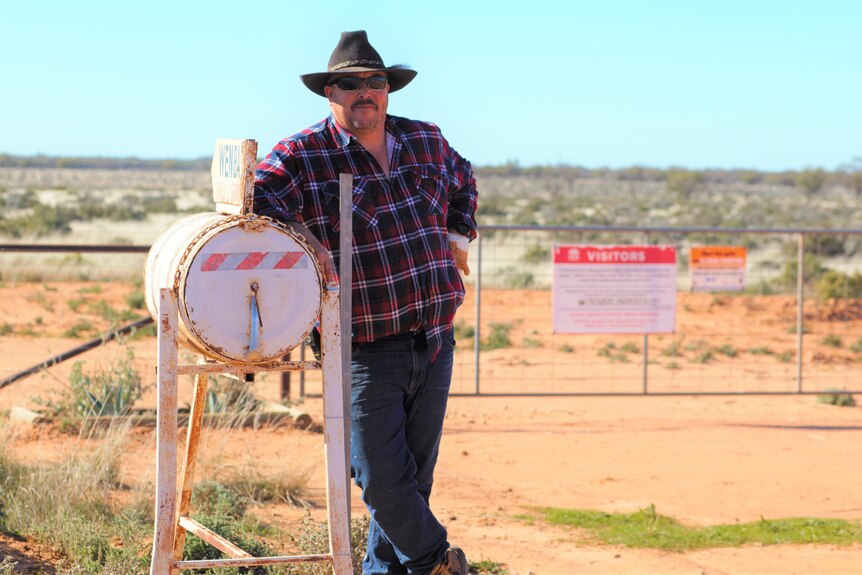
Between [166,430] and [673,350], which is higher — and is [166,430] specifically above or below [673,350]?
above

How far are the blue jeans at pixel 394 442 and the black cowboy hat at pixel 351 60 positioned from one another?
103cm

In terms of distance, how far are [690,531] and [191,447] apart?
3453mm

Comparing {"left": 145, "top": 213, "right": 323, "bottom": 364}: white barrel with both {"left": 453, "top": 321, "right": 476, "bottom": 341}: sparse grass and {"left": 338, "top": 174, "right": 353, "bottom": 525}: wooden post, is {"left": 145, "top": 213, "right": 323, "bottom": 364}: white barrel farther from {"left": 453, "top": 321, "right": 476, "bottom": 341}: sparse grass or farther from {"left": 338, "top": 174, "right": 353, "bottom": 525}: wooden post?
{"left": 453, "top": 321, "right": 476, "bottom": 341}: sparse grass

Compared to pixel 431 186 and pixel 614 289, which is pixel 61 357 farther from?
pixel 614 289

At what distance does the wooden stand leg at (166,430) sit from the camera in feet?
12.9

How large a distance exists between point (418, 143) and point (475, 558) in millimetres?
2492

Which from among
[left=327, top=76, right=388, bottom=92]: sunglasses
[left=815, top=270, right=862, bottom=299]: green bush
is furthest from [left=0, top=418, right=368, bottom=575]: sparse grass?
[left=815, top=270, right=862, bottom=299]: green bush

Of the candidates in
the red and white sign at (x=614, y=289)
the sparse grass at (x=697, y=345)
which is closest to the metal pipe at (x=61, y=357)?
the red and white sign at (x=614, y=289)

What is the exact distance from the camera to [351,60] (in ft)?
14.7

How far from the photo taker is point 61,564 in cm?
547

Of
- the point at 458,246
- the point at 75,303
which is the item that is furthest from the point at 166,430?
the point at 75,303

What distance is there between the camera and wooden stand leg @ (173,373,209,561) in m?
4.56

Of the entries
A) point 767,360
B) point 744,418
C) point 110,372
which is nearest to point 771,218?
point 767,360

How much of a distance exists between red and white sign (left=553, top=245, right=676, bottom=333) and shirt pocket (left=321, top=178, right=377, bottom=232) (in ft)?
22.0
